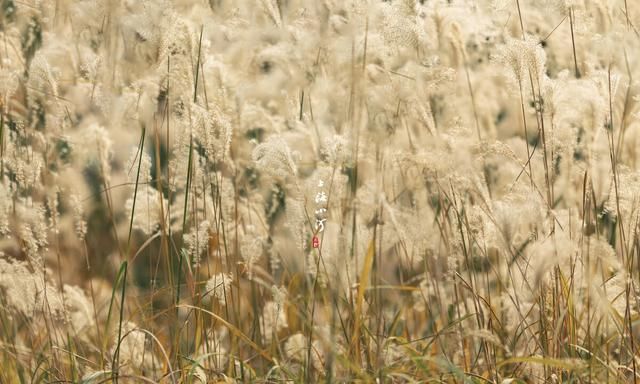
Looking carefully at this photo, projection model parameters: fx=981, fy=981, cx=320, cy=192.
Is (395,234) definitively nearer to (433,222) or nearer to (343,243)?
(433,222)

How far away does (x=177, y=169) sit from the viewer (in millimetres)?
2189

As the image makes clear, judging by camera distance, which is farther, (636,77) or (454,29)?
(454,29)

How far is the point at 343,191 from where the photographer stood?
93.3 inches

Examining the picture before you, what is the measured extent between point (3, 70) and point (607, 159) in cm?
152

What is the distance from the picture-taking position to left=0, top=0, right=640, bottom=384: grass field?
1.93 metres

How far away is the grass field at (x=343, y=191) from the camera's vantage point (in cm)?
193

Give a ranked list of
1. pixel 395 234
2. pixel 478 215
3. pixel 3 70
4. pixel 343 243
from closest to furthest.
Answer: pixel 343 243 < pixel 478 215 < pixel 395 234 < pixel 3 70

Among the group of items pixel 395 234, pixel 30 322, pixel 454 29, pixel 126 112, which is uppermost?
pixel 454 29

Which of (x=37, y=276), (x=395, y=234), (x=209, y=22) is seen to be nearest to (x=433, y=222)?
(x=395, y=234)

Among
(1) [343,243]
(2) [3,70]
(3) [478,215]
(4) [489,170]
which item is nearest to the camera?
(1) [343,243]

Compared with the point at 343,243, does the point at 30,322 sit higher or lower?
lower

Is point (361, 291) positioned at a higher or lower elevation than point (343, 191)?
lower

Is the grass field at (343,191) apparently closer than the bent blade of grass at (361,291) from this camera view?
No

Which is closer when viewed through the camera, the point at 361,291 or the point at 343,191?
the point at 361,291
